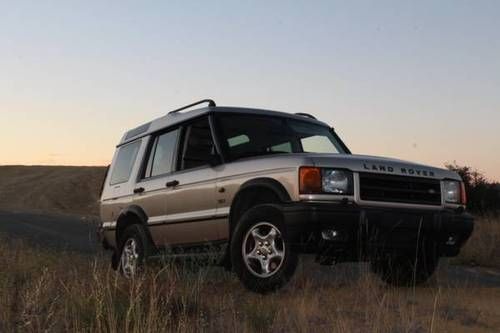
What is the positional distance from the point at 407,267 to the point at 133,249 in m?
3.09

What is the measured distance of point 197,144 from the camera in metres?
7.19

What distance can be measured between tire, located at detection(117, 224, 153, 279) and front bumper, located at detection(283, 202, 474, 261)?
7.58ft

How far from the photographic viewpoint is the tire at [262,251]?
18.2 feet

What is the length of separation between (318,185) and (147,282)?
166 cm

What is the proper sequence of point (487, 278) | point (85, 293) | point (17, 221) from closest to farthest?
point (85, 293), point (487, 278), point (17, 221)

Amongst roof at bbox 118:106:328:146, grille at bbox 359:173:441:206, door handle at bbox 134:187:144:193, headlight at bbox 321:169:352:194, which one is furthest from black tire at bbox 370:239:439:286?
door handle at bbox 134:187:144:193

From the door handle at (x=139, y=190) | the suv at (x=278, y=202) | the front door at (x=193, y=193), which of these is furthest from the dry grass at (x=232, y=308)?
the door handle at (x=139, y=190)

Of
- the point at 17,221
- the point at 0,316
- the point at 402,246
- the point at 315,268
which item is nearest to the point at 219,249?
the point at 402,246

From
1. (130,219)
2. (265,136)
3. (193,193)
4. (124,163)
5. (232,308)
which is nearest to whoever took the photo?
(232,308)

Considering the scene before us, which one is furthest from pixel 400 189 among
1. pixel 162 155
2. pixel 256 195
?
pixel 162 155

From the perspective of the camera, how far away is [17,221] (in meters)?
18.9

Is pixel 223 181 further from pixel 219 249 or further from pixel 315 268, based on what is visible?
pixel 315 268

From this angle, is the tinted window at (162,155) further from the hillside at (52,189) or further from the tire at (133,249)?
the hillside at (52,189)

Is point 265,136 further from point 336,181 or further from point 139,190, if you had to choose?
point 139,190
